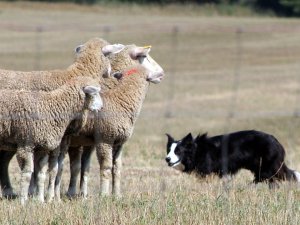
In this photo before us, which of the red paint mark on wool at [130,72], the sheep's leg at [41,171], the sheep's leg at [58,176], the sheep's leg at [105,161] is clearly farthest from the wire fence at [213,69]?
the sheep's leg at [41,171]

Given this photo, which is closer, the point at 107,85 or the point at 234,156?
the point at 107,85

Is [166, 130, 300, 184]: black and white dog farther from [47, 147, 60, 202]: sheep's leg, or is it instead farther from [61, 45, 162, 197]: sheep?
[47, 147, 60, 202]: sheep's leg

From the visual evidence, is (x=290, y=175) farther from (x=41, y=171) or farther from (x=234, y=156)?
(x=41, y=171)

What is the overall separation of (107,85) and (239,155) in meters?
2.28

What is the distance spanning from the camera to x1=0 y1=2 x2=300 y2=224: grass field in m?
9.73

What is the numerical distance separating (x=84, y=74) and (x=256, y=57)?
115ft

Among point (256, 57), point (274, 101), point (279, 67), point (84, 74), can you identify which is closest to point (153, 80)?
point (84, 74)

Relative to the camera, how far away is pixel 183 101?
1312 inches

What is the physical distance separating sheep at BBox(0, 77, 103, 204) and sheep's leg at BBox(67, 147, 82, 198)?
0.91 meters

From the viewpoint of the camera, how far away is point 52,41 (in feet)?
161

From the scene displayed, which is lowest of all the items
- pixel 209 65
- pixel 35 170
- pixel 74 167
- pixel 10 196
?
pixel 209 65

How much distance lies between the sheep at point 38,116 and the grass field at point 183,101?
0.63 meters

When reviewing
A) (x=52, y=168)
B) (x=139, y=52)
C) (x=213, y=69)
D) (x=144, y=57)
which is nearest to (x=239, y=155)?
(x=144, y=57)

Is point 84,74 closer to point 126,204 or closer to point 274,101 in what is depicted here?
point 126,204
